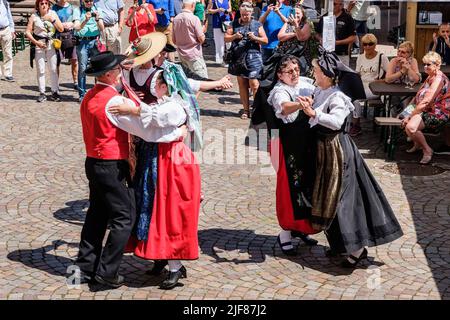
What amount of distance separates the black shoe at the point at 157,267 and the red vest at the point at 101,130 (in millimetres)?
947

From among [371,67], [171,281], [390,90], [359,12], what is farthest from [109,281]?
[359,12]

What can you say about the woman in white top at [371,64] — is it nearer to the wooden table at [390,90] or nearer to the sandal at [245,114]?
the wooden table at [390,90]

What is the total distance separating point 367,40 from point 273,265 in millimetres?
5490

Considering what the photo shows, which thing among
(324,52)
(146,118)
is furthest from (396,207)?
(146,118)

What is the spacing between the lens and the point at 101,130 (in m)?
5.91

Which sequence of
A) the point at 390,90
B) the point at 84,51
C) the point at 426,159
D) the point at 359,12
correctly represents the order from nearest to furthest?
the point at 426,159 → the point at 390,90 → the point at 84,51 → the point at 359,12

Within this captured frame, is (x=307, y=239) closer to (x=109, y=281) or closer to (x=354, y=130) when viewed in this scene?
(x=109, y=281)

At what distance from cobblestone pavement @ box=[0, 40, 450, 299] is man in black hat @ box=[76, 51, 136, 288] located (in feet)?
1.02

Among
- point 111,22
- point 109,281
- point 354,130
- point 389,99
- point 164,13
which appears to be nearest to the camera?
point 109,281

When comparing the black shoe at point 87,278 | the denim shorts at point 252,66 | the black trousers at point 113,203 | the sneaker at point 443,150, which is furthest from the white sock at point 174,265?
the denim shorts at point 252,66

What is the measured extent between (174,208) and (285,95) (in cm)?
138

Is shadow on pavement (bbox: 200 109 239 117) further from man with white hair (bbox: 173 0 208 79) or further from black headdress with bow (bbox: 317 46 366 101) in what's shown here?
black headdress with bow (bbox: 317 46 366 101)

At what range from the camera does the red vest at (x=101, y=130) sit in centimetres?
589

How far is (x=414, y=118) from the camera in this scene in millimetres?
9828
